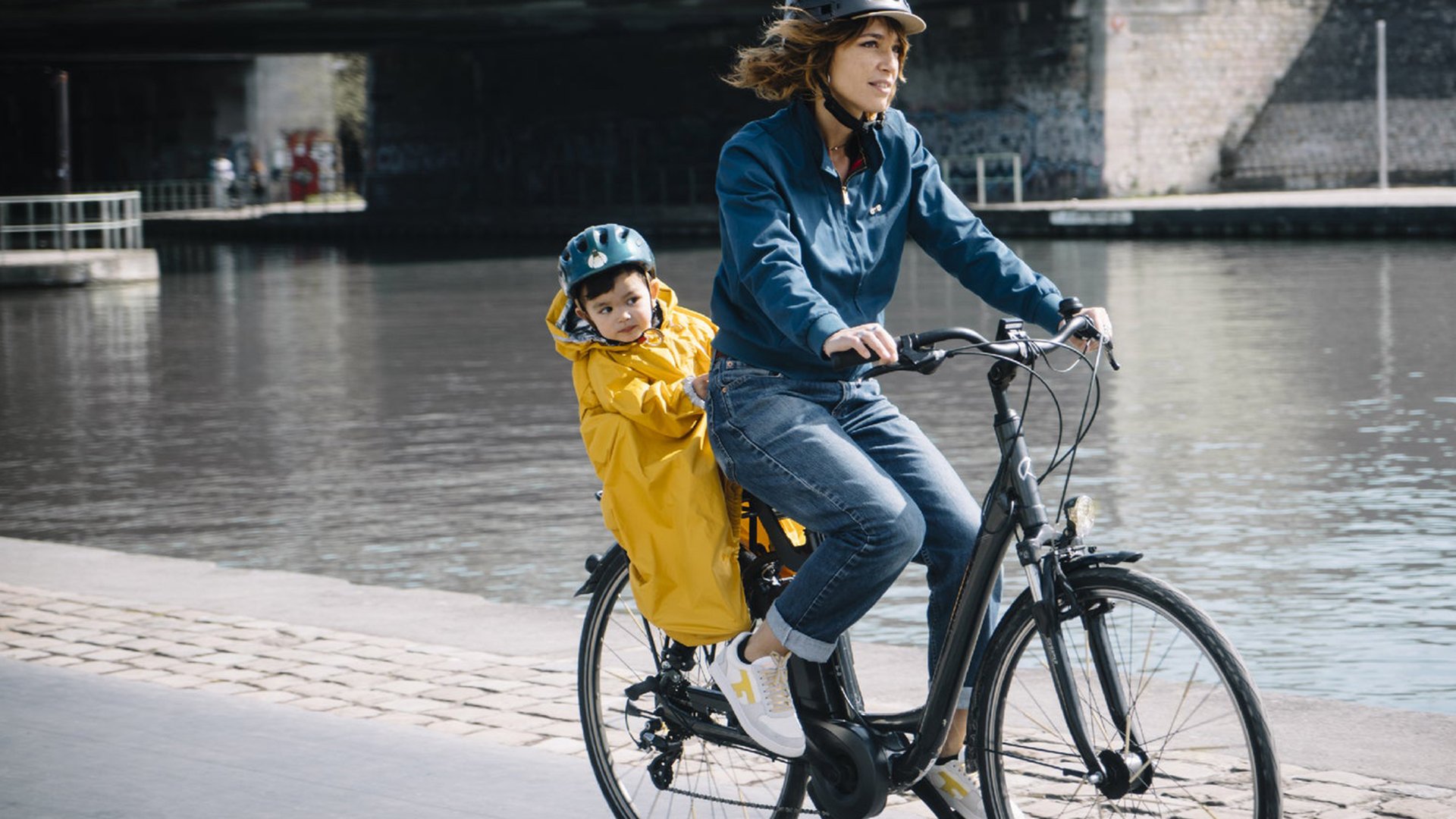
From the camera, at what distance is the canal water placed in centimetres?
698

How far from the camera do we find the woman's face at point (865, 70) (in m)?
3.74

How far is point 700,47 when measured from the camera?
1833 inches

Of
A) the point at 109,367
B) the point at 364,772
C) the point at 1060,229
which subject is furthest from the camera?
the point at 1060,229

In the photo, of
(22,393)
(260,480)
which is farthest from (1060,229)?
(260,480)

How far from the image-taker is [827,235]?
3.75 m

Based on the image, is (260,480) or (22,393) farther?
(22,393)

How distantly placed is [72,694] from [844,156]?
287 centimetres

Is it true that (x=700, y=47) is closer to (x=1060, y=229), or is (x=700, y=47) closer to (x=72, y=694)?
(x=1060, y=229)

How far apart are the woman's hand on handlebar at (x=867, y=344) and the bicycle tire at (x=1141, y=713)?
467mm

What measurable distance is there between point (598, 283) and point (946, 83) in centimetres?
3942

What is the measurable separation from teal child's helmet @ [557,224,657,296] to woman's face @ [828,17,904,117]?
1.70 ft

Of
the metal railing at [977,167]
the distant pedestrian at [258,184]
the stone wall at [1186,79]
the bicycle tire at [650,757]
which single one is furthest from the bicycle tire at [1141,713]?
the distant pedestrian at [258,184]

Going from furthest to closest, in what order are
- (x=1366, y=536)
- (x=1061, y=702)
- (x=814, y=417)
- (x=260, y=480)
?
(x=260, y=480), (x=1366, y=536), (x=814, y=417), (x=1061, y=702)

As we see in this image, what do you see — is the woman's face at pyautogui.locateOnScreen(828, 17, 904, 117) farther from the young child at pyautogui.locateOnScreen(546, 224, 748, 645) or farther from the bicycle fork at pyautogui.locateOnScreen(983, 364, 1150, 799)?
the bicycle fork at pyautogui.locateOnScreen(983, 364, 1150, 799)
